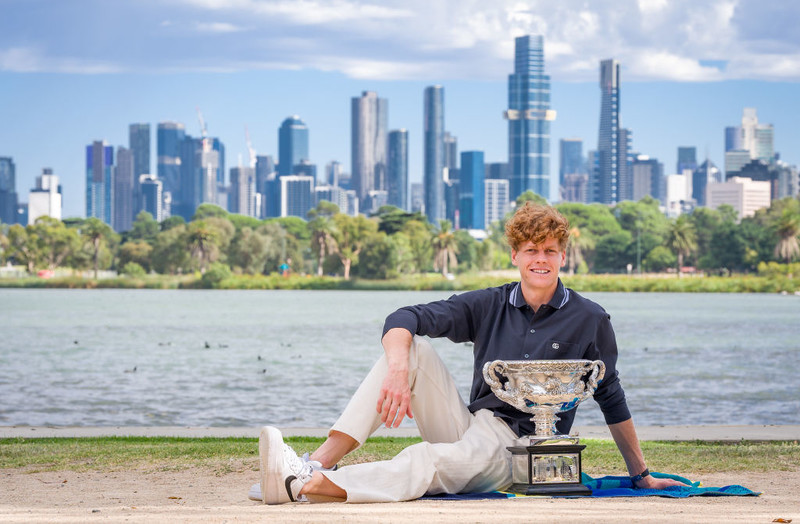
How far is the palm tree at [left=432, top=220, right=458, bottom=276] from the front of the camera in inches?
4412

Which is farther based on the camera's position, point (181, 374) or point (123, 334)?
point (123, 334)

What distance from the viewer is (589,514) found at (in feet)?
15.3

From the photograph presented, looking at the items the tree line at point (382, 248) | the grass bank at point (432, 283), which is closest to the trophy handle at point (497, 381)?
the grass bank at point (432, 283)

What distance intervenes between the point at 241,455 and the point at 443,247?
104 metres

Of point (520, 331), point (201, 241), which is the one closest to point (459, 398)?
point (520, 331)

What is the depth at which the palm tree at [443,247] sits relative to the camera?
11206 cm

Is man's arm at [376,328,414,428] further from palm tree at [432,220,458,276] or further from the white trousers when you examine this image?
palm tree at [432,220,458,276]

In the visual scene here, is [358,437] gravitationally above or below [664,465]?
above

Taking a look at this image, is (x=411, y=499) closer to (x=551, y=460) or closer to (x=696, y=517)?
(x=551, y=460)

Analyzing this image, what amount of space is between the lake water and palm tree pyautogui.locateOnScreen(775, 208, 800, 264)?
4861cm

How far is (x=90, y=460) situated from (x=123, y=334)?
115 feet

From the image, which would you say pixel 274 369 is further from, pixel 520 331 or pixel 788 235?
pixel 788 235

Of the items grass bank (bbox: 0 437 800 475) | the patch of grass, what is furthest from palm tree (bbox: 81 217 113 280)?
the patch of grass

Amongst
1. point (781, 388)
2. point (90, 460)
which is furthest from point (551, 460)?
point (781, 388)
